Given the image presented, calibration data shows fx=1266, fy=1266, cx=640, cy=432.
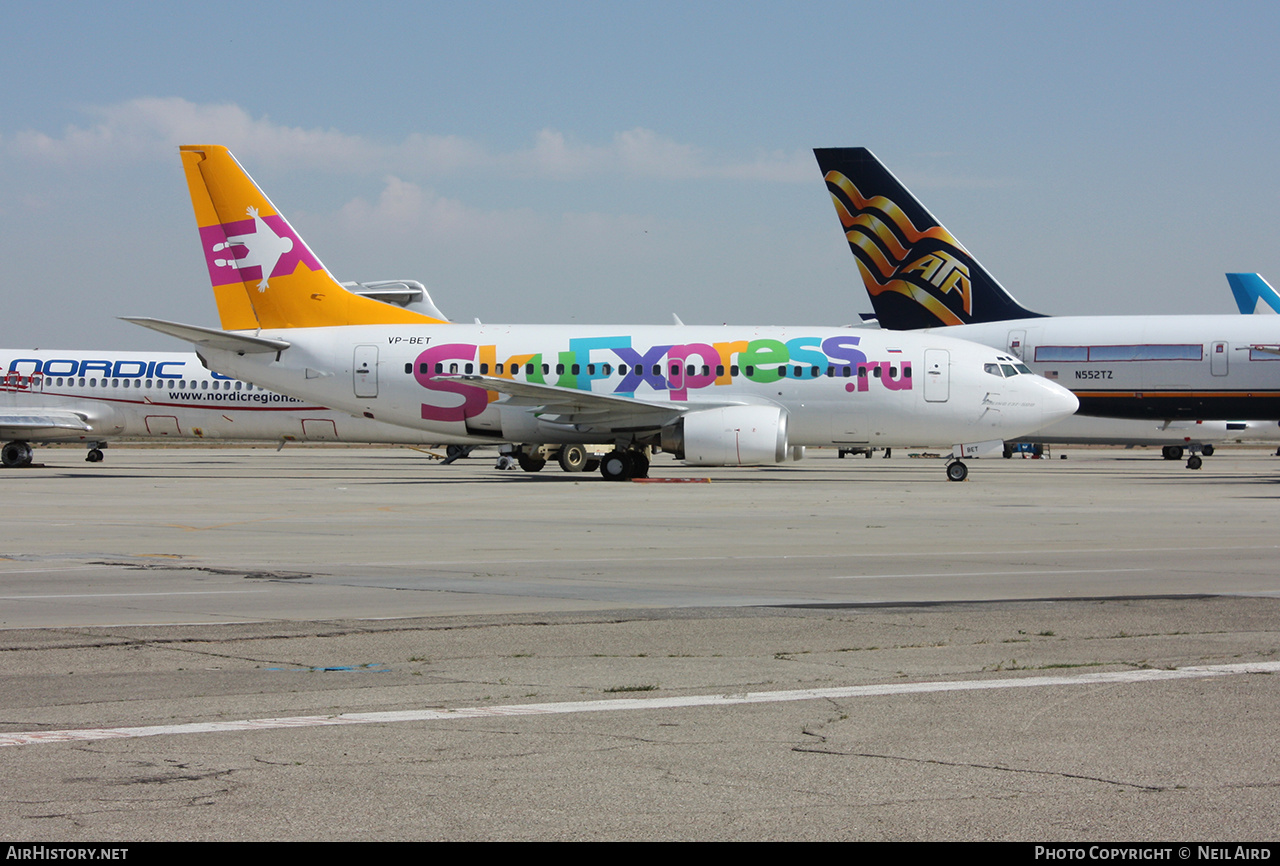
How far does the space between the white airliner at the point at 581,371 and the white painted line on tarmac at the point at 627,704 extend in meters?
24.3

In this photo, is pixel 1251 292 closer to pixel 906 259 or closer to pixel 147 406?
pixel 906 259

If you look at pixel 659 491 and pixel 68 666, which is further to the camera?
pixel 659 491

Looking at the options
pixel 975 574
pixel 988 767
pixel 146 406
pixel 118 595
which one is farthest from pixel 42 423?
pixel 988 767

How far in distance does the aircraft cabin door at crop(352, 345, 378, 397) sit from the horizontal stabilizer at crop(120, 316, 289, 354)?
1947 mm

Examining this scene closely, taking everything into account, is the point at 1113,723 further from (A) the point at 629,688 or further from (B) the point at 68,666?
(B) the point at 68,666

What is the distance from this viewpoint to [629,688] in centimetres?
730

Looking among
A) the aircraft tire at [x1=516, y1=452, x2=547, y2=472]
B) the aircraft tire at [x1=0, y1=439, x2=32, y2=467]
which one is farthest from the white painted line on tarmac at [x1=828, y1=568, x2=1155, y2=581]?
the aircraft tire at [x1=0, y1=439, x2=32, y2=467]


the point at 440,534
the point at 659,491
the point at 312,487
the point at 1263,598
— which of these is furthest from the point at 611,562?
the point at 312,487

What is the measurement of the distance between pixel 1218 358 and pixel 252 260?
28.2 metres

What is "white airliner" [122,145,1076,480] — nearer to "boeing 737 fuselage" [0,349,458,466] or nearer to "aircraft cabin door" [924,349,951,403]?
"aircraft cabin door" [924,349,951,403]

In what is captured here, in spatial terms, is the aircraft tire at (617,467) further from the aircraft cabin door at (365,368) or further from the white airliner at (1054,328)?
the white airliner at (1054,328)

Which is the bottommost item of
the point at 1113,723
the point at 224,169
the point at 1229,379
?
the point at 1113,723

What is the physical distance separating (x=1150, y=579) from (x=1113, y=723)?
6757 millimetres
